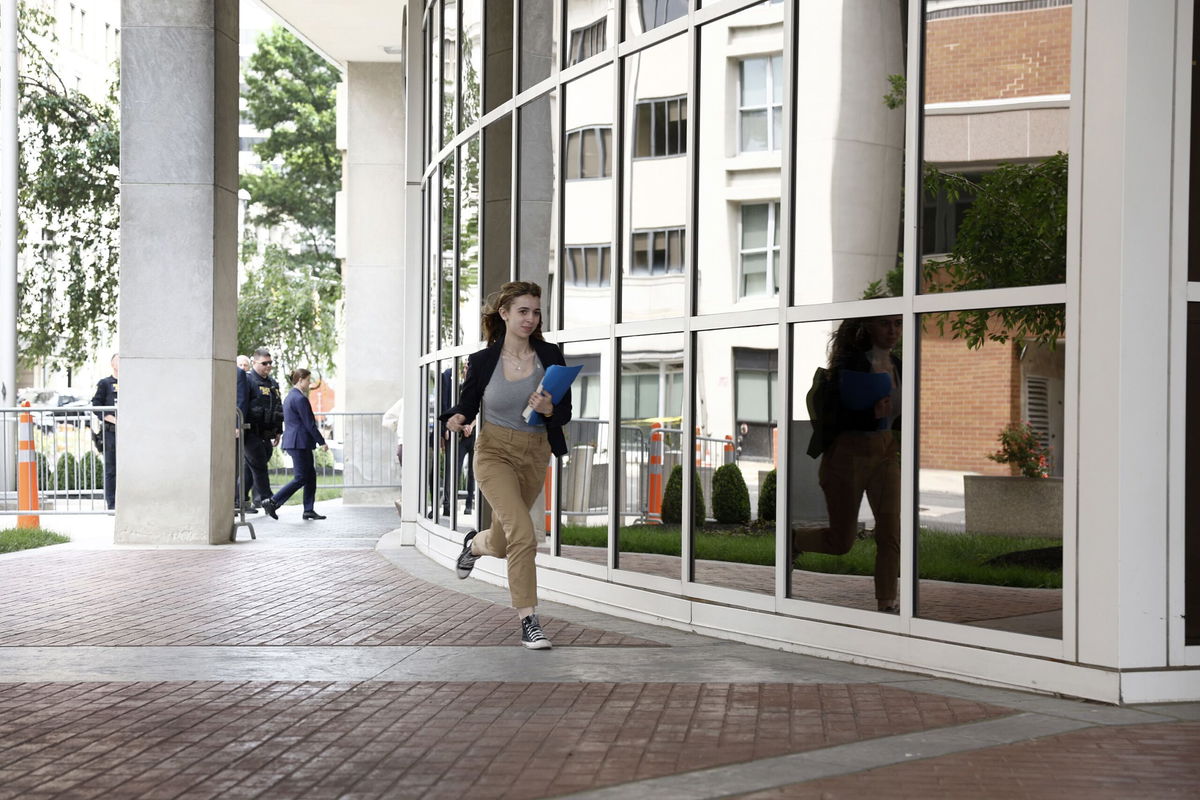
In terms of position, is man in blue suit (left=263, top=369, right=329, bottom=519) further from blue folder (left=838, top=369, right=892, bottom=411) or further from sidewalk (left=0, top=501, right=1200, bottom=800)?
blue folder (left=838, top=369, right=892, bottom=411)

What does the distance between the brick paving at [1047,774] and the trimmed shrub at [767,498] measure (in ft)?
8.03

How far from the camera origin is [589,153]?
9438mm

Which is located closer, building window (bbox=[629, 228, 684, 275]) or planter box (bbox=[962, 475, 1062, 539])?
planter box (bbox=[962, 475, 1062, 539])

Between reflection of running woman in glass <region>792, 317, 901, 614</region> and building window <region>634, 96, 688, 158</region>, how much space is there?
1.89 meters

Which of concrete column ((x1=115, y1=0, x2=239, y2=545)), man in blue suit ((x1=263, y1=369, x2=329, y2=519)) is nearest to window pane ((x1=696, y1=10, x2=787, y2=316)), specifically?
concrete column ((x1=115, y1=0, x2=239, y2=545))

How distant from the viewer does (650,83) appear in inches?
345

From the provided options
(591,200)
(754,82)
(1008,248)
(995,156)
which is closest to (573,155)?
(591,200)

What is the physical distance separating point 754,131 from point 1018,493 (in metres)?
2.58

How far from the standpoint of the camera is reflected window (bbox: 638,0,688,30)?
852cm

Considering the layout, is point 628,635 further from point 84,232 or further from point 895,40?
point 84,232

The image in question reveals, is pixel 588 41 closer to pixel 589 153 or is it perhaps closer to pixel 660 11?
pixel 589 153

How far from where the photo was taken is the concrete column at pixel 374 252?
23.3m

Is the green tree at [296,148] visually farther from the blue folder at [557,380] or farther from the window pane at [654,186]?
the blue folder at [557,380]

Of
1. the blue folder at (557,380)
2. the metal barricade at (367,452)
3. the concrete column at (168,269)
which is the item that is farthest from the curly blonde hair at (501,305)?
the metal barricade at (367,452)
